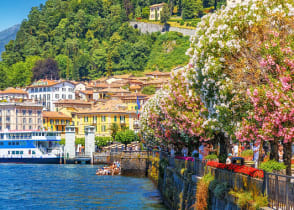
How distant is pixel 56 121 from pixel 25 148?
34127 mm

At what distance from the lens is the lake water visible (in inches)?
1831

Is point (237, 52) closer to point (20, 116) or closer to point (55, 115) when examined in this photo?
point (20, 116)

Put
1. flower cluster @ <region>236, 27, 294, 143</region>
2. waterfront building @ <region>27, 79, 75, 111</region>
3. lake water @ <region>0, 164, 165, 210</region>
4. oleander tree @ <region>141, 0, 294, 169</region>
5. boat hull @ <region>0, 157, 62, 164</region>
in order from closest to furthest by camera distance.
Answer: flower cluster @ <region>236, 27, 294, 143</region>, oleander tree @ <region>141, 0, 294, 169</region>, lake water @ <region>0, 164, 165, 210</region>, boat hull @ <region>0, 157, 62, 164</region>, waterfront building @ <region>27, 79, 75, 111</region>

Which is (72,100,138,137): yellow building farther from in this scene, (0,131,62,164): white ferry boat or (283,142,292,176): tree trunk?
(283,142,292,176): tree trunk

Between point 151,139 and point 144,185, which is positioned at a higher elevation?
point 151,139

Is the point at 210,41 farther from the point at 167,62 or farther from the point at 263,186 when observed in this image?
the point at 167,62

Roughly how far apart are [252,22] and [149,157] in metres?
56.5

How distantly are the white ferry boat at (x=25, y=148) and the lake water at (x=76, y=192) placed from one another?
1250 inches

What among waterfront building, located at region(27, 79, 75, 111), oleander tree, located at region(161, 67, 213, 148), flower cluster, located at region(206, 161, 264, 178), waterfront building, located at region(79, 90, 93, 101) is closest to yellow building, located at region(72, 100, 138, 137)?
waterfront building, located at region(79, 90, 93, 101)

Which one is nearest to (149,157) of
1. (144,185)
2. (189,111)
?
(144,185)

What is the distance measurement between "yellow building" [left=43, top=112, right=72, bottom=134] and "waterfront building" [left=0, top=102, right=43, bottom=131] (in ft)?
4.81

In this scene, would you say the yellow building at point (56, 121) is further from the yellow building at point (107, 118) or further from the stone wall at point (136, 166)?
the stone wall at point (136, 166)

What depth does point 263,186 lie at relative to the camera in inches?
666

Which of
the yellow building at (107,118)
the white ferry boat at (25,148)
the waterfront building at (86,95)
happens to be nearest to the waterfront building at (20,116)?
the yellow building at (107,118)
